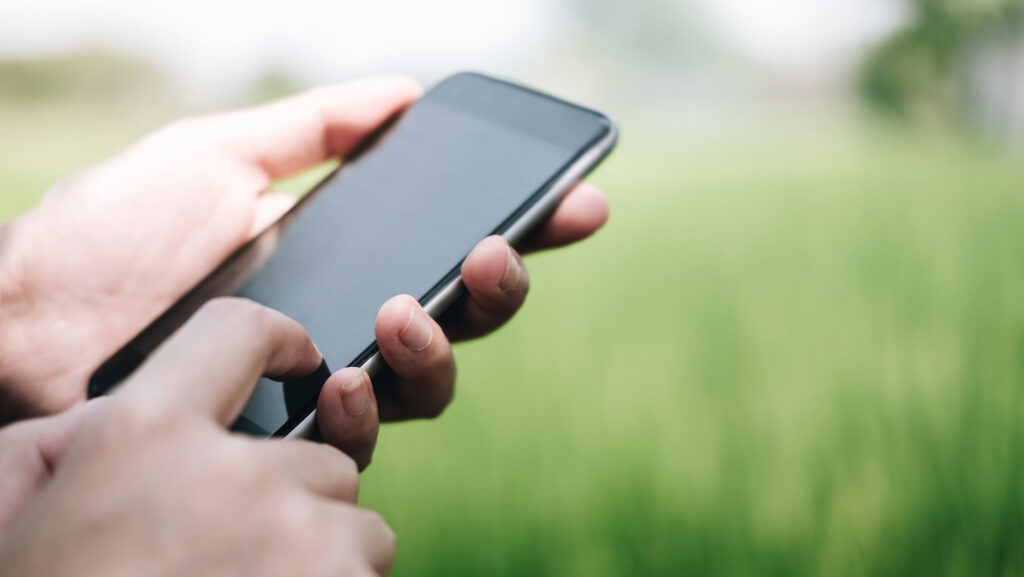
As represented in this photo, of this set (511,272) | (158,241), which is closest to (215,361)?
(511,272)

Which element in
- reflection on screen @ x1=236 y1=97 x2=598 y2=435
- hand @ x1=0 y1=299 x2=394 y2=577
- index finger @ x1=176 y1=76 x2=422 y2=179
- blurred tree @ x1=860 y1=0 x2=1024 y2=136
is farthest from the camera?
blurred tree @ x1=860 y1=0 x2=1024 y2=136

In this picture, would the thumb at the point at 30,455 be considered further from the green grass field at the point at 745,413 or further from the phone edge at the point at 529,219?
the green grass field at the point at 745,413

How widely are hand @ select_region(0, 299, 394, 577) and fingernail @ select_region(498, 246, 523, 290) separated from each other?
0.39 meters

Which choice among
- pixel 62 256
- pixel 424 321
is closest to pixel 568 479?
pixel 424 321

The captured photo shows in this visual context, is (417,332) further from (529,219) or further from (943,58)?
(943,58)

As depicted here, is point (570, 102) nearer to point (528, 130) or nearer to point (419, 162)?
point (528, 130)

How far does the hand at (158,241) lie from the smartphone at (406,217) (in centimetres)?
6

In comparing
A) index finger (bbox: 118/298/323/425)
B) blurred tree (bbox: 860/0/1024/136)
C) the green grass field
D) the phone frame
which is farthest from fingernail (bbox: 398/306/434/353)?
blurred tree (bbox: 860/0/1024/136)

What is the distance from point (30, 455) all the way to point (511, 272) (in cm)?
50

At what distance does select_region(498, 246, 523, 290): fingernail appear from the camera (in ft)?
2.78

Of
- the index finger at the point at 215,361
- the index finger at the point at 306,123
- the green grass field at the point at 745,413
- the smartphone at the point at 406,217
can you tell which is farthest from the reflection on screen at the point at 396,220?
the green grass field at the point at 745,413

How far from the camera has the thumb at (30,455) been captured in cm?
56

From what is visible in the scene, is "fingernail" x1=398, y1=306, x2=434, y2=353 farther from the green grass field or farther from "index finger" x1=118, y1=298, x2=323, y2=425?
the green grass field

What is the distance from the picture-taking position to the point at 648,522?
109 cm
